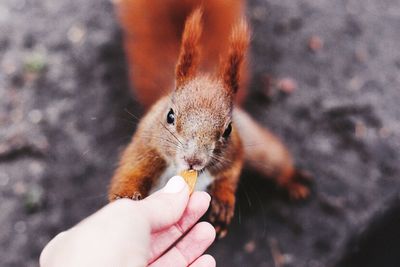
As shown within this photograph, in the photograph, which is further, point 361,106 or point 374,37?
point 374,37

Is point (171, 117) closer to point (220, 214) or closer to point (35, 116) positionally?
point (220, 214)

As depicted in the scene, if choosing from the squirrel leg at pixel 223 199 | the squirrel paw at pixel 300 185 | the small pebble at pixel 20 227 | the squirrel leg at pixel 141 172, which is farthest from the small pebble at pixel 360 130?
the small pebble at pixel 20 227

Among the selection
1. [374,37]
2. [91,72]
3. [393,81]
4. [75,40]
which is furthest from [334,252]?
[75,40]

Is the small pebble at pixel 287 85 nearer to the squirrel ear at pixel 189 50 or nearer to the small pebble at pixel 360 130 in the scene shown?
the small pebble at pixel 360 130

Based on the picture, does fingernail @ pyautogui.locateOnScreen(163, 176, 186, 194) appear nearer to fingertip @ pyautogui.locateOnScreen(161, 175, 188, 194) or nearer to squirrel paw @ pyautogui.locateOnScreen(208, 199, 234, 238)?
fingertip @ pyautogui.locateOnScreen(161, 175, 188, 194)

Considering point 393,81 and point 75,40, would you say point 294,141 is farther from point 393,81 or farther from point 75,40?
point 75,40
